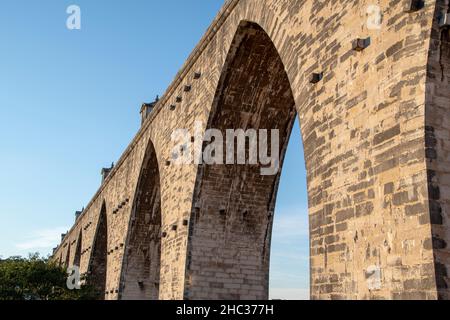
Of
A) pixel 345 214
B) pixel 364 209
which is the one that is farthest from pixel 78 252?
pixel 364 209

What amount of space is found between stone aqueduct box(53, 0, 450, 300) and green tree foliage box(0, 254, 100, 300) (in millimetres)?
11033

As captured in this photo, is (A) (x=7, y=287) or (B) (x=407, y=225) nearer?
(B) (x=407, y=225)

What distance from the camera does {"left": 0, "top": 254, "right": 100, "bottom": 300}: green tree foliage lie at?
22.4 m

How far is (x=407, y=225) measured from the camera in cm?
537

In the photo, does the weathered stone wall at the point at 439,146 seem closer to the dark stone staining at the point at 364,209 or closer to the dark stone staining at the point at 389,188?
the dark stone staining at the point at 389,188

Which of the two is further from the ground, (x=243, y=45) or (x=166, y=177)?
(x=243, y=45)

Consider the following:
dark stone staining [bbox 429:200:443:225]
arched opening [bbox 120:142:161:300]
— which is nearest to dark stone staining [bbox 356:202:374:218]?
dark stone staining [bbox 429:200:443:225]

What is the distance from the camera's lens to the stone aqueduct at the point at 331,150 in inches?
212

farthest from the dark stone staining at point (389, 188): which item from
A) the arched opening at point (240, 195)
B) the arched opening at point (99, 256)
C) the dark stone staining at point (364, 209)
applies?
the arched opening at point (99, 256)

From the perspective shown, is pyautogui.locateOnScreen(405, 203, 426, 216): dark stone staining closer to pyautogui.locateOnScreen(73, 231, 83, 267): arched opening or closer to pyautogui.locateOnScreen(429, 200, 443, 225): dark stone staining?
pyautogui.locateOnScreen(429, 200, 443, 225): dark stone staining

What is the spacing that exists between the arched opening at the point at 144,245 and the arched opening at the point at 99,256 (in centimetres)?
858
